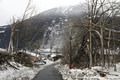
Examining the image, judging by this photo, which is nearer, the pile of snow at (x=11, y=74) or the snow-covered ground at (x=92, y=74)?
the snow-covered ground at (x=92, y=74)

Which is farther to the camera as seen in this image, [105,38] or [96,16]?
[96,16]

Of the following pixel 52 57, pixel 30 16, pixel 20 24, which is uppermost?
pixel 30 16

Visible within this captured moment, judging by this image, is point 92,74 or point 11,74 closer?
point 92,74

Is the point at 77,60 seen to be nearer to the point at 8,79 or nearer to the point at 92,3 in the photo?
the point at 92,3

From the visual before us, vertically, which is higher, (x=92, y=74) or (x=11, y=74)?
(x=92, y=74)

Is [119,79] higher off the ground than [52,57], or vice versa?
[119,79]

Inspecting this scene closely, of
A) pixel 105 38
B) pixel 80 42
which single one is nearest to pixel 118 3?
pixel 105 38

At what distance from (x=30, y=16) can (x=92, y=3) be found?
11531 millimetres

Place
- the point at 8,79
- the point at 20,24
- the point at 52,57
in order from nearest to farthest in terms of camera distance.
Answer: the point at 8,79
the point at 20,24
the point at 52,57

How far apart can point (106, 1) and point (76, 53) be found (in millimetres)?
8765

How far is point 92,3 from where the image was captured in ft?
56.7

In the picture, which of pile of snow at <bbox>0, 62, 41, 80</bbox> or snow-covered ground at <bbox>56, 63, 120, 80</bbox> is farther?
pile of snow at <bbox>0, 62, 41, 80</bbox>

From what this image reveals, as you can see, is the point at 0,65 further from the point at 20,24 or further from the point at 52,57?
the point at 52,57

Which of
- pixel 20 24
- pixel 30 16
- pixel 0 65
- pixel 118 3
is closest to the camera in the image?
pixel 0 65
